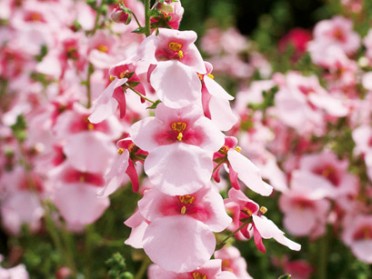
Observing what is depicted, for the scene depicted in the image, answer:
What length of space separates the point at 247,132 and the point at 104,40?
523 millimetres

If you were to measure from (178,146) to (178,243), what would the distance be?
0.14 metres

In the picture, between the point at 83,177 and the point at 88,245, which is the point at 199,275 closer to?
the point at 83,177

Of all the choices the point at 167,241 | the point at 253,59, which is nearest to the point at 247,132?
the point at 167,241

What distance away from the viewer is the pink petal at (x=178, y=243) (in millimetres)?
978

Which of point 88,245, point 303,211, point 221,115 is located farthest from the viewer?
point 303,211

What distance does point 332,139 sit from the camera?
2.03 metres

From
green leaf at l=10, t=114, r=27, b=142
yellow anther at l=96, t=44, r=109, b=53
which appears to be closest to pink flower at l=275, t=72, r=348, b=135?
yellow anther at l=96, t=44, r=109, b=53

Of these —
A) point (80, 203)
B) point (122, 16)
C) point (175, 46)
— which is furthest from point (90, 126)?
point (175, 46)

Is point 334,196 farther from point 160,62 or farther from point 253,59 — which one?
point 253,59

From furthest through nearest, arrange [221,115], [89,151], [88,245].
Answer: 1. [88,245]
2. [89,151]
3. [221,115]

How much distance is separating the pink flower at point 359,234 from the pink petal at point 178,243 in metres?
0.89

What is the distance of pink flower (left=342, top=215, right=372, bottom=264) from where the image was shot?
1.80m

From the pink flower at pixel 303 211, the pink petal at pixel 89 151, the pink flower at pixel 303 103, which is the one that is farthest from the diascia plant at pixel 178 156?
the pink flower at pixel 303 103

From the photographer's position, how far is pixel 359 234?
183 cm
